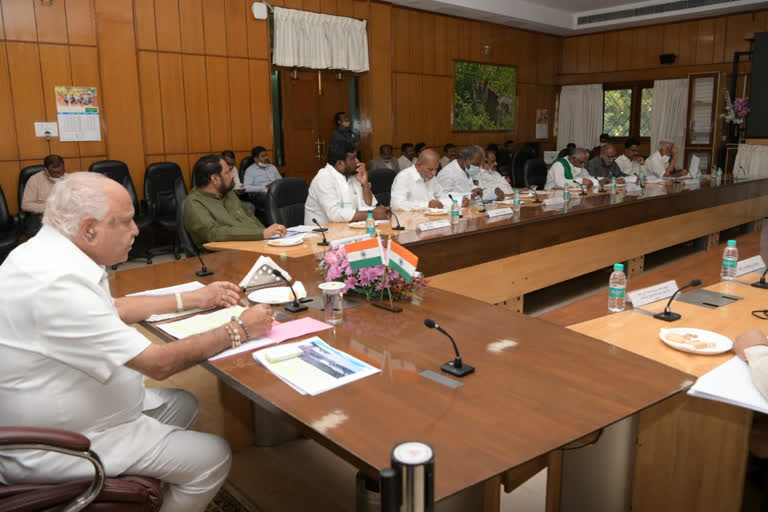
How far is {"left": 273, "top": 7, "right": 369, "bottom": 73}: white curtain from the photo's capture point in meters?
7.57

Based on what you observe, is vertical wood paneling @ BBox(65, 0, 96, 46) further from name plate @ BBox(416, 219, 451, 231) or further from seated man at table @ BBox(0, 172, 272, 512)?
seated man at table @ BBox(0, 172, 272, 512)

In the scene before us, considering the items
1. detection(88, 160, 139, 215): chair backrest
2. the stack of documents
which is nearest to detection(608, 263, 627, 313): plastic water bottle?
the stack of documents

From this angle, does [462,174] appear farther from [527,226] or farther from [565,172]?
[527,226]

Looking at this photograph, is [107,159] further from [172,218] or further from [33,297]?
[33,297]

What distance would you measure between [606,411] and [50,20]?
6.48 m

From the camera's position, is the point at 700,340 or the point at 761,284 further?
the point at 761,284

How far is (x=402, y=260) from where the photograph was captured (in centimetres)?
222

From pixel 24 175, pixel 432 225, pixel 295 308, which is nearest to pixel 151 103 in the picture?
pixel 24 175

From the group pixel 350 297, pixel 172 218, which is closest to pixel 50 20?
pixel 172 218

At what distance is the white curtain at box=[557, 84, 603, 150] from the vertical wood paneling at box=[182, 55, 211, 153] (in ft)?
25.0

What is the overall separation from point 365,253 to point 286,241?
140 cm

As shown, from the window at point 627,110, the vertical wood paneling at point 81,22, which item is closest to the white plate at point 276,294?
the vertical wood paneling at point 81,22

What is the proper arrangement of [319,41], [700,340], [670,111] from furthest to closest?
[670,111]
[319,41]
[700,340]

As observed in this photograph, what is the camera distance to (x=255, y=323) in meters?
1.90
